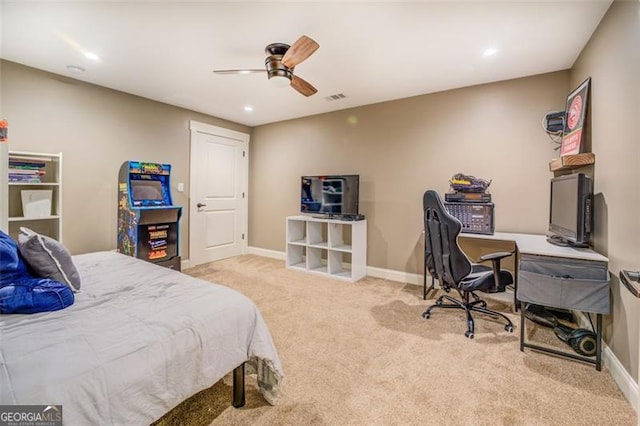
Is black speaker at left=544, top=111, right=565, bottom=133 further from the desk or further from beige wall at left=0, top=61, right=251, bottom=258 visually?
beige wall at left=0, top=61, right=251, bottom=258

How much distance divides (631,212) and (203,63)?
358 centimetres

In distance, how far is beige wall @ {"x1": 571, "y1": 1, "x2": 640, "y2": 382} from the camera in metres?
1.65

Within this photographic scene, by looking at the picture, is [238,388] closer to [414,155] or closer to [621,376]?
[621,376]

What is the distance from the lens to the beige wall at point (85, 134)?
293cm

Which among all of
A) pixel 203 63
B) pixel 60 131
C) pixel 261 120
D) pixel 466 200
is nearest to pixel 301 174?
pixel 261 120

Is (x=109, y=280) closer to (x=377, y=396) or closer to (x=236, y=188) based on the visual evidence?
(x=377, y=396)

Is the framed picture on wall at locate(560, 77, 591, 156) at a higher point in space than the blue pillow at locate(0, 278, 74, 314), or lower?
higher

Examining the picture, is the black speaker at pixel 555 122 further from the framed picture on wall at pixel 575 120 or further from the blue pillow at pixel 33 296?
the blue pillow at pixel 33 296

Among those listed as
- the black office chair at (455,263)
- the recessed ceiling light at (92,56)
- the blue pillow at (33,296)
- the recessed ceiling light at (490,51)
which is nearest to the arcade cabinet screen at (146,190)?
the recessed ceiling light at (92,56)

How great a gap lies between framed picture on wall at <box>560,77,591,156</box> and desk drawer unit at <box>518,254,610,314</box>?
110 cm

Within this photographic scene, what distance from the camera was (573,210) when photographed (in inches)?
83.0

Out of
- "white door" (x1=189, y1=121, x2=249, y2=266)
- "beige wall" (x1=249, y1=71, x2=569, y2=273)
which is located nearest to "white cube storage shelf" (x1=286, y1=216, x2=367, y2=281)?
"beige wall" (x1=249, y1=71, x2=569, y2=273)

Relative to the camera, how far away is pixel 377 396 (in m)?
1.65

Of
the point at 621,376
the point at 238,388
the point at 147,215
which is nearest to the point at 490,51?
the point at 621,376
